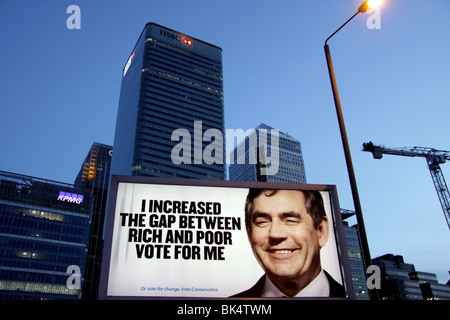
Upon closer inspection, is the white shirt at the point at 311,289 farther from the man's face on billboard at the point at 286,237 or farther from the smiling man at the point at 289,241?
the man's face on billboard at the point at 286,237

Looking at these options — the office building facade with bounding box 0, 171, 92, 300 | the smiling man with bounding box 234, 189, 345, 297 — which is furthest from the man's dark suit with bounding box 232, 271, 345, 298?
the office building facade with bounding box 0, 171, 92, 300

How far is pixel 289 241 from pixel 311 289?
117 centimetres

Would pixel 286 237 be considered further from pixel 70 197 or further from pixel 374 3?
pixel 70 197

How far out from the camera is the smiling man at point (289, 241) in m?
8.41

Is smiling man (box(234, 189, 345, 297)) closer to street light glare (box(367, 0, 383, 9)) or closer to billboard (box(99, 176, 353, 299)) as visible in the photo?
billboard (box(99, 176, 353, 299))

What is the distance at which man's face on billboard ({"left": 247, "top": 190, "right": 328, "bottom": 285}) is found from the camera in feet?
28.0

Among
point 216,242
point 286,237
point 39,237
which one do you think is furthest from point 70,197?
point 286,237

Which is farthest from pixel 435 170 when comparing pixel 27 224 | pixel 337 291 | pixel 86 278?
pixel 86 278

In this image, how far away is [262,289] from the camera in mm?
8273

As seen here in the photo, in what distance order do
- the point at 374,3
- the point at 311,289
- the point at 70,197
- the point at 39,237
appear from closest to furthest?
the point at 311,289 → the point at 374,3 → the point at 39,237 → the point at 70,197

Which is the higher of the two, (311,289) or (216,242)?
(216,242)
